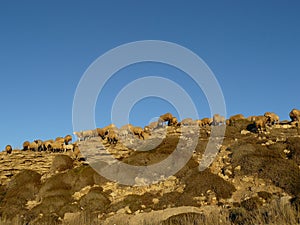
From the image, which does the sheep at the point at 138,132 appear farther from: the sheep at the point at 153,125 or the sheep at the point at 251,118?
the sheep at the point at 251,118

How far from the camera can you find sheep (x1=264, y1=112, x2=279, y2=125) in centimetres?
4678

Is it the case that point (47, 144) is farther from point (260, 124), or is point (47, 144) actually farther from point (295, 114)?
point (295, 114)

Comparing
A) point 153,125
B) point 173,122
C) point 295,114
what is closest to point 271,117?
point 295,114

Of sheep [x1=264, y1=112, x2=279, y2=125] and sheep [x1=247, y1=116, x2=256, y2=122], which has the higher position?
sheep [x1=247, y1=116, x2=256, y2=122]

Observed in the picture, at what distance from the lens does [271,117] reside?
46.8 m

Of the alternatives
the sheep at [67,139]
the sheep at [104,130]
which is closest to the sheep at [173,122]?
the sheep at [104,130]

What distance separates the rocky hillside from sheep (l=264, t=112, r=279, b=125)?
3776 mm

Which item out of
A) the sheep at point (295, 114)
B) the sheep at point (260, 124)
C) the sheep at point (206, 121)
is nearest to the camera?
the sheep at point (260, 124)

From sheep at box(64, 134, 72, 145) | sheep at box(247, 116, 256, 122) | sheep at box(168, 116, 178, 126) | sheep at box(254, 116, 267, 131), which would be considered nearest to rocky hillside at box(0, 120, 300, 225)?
sheep at box(254, 116, 267, 131)

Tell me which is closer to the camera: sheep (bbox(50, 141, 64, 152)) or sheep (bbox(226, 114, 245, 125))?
sheep (bbox(50, 141, 64, 152))

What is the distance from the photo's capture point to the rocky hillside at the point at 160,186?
81.5ft

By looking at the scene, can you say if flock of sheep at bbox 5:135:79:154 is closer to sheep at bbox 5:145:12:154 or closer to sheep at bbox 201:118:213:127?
sheep at bbox 5:145:12:154

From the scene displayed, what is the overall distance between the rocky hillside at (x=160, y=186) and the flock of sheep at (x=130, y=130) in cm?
425

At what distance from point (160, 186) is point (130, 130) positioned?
63.9ft
